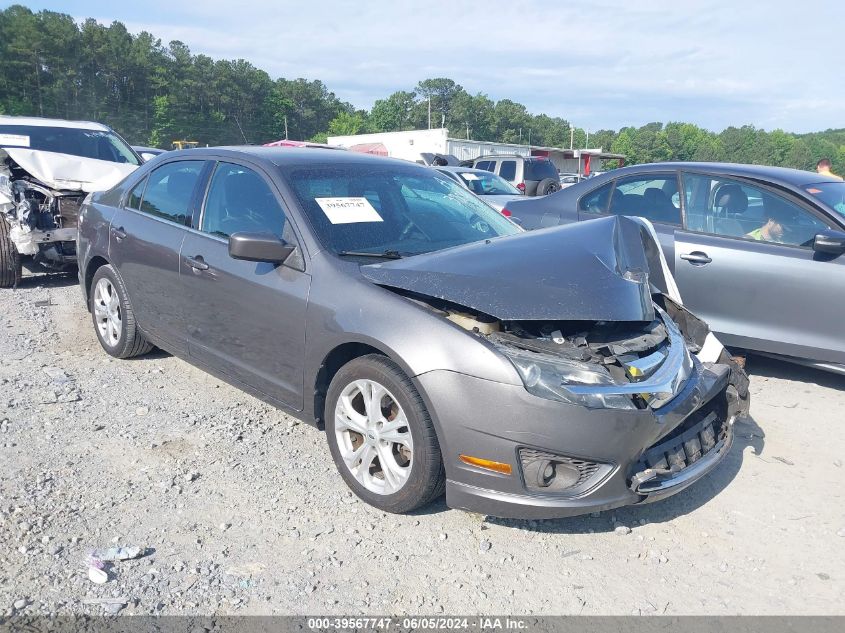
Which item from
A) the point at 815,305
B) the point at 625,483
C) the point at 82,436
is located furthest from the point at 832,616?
the point at 82,436

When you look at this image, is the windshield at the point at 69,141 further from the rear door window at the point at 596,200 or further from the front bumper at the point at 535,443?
the front bumper at the point at 535,443

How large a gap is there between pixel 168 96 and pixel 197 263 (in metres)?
67.6

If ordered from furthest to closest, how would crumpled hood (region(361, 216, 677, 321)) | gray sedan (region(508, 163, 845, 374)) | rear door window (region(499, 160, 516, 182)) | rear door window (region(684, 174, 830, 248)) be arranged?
rear door window (region(499, 160, 516, 182)) → rear door window (region(684, 174, 830, 248)) → gray sedan (region(508, 163, 845, 374)) → crumpled hood (region(361, 216, 677, 321))

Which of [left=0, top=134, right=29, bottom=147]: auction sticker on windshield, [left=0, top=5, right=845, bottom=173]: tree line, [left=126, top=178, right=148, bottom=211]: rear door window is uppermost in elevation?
[left=0, top=5, right=845, bottom=173]: tree line

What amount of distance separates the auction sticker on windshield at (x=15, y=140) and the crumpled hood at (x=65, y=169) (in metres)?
0.42

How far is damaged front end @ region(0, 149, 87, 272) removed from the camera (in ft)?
23.6

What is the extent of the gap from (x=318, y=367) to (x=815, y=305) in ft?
11.5

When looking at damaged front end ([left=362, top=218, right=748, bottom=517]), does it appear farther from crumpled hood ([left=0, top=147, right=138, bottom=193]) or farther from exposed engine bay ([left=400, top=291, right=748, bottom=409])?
crumpled hood ([left=0, top=147, right=138, bottom=193])

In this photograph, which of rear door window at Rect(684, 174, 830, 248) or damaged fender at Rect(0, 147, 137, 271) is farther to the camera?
damaged fender at Rect(0, 147, 137, 271)

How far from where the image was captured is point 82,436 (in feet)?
13.0

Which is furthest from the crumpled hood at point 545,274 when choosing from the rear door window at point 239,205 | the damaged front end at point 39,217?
the damaged front end at point 39,217

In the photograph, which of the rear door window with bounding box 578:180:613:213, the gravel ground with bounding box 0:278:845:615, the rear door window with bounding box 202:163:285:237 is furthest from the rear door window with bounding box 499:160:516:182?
the rear door window with bounding box 202:163:285:237

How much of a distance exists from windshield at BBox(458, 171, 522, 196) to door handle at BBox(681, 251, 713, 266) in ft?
23.1

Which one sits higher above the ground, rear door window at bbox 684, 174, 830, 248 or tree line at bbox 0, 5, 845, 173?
tree line at bbox 0, 5, 845, 173
